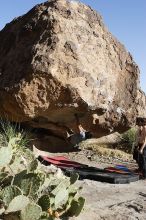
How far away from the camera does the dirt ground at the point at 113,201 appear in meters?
5.66

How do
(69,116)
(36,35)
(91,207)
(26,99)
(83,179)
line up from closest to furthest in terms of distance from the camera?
(91,207)
(83,179)
(26,99)
(36,35)
(69,116)

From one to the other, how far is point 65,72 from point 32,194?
5015 mm

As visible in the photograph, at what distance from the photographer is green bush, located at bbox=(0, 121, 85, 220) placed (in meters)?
4.27

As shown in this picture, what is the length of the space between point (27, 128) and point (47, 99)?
4.87ft

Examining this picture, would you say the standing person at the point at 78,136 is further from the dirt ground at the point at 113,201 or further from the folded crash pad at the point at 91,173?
the dirt ground at the point at 113,201

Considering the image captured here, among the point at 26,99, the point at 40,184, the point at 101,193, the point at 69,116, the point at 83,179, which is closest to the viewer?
the point at 40,184

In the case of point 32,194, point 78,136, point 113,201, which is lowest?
point 113,201

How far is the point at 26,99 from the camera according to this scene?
9.41 meters

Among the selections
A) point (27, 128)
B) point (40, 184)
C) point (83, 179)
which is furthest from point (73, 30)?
point (40, 184)

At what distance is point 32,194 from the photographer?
187 inches

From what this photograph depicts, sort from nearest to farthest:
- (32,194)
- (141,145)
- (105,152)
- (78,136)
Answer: (32,194), (141,145), (78,136), (105,152)

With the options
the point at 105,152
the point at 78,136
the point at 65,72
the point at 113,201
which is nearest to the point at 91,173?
the point at 113,201

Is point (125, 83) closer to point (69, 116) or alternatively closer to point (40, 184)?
point (69, 116)

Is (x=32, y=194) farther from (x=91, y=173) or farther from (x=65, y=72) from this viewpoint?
(x=65, y=72)
